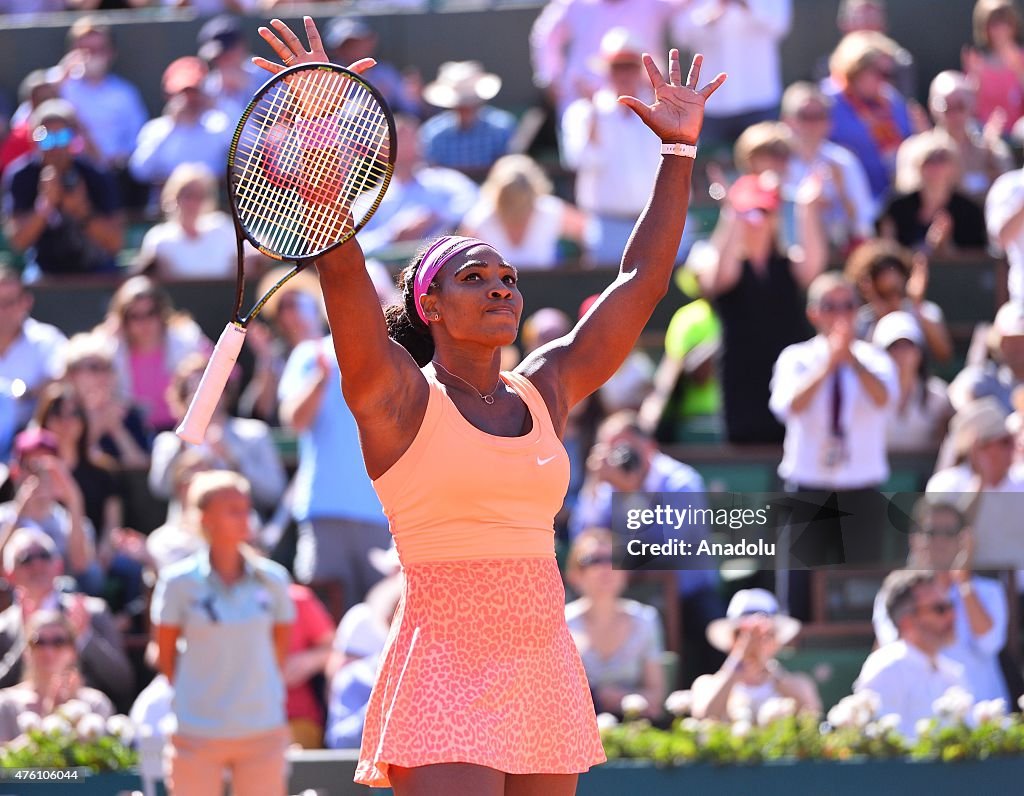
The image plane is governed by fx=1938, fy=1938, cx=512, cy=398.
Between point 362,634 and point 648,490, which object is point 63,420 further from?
point 648,490

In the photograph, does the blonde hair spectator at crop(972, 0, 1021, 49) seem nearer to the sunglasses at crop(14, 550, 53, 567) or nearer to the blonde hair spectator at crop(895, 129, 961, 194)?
the blonde hair spectator at crop(895, 129, 961, 194)

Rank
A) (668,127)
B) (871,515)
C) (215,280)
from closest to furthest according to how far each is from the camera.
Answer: (668,127)
(871,515)
(215,280)

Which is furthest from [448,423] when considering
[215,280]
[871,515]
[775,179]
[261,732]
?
[215,280]

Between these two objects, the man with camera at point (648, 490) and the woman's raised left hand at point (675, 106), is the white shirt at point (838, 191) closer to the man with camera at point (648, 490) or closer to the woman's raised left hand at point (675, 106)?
the man with camera at point (648, 490)

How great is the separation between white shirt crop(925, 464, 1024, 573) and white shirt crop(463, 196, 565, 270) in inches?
110

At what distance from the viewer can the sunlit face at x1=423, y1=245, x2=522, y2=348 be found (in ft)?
11.8

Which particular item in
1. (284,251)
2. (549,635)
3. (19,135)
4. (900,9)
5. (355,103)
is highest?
(900,9)

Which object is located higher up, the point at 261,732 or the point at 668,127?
the point at 668,127

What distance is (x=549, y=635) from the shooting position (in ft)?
11.7

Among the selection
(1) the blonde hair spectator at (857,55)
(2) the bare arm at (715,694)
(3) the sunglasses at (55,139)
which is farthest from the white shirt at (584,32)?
(2) the bare arm at (715,694)

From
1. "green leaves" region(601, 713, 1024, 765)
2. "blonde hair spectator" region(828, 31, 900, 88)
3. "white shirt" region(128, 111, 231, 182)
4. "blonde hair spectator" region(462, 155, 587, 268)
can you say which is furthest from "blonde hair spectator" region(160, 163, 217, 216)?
"green leaves" region(601, 713, 1024, 765)

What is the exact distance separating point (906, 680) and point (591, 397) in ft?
6.92

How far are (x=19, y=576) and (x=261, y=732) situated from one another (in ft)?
4.49

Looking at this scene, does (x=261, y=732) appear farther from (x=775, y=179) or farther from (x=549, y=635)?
(x=775, y=179)
